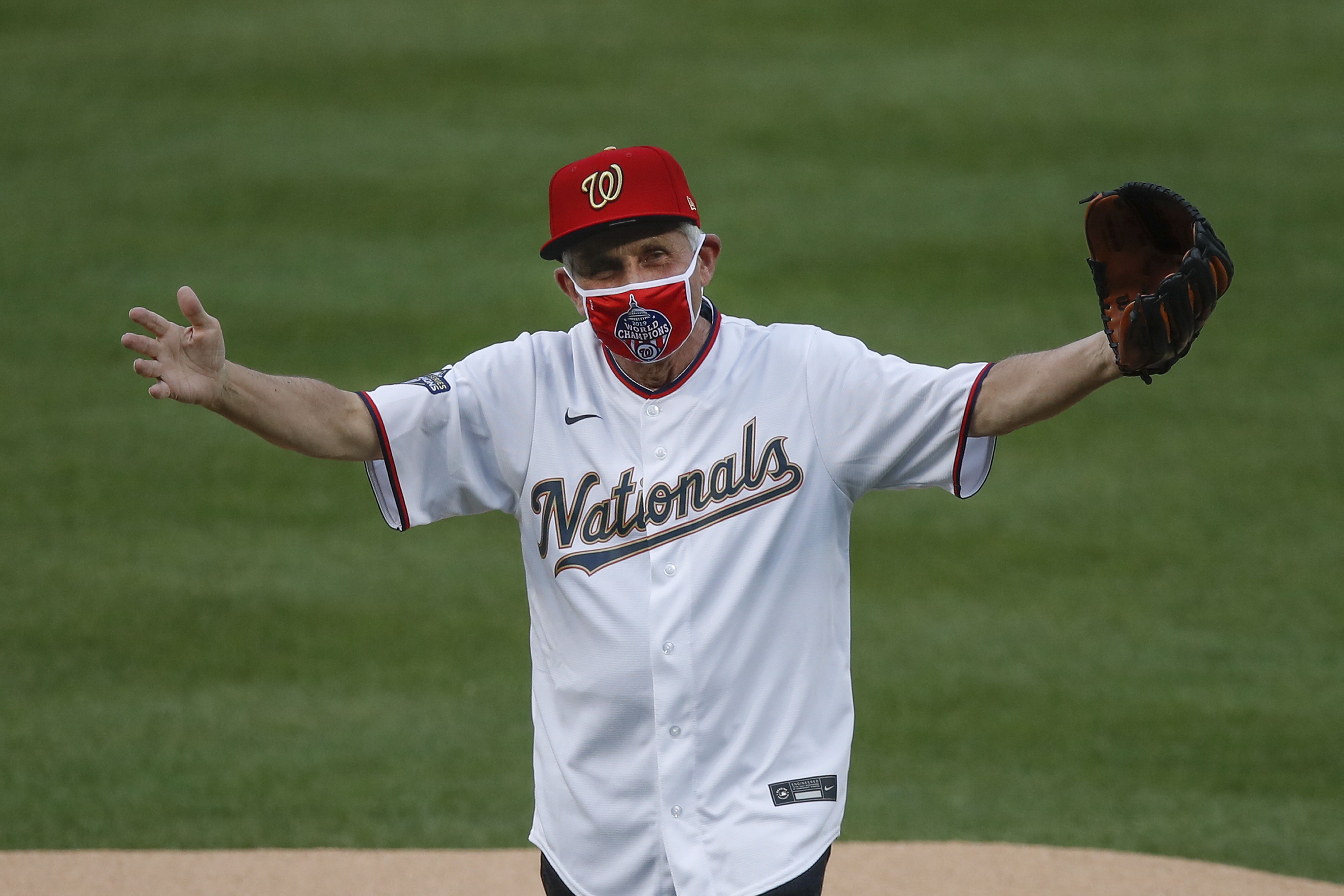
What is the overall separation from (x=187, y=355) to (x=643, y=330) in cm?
83

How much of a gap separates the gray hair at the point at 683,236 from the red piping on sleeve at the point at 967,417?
2.04ft

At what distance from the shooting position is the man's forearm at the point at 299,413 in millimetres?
2809

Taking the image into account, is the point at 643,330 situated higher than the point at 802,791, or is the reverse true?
the point at 643,330

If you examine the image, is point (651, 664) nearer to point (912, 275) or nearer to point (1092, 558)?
point (1092, 558)

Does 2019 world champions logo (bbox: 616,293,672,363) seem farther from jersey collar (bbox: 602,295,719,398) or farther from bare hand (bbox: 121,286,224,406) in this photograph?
bare hand (bbox: 121,286,224,406)

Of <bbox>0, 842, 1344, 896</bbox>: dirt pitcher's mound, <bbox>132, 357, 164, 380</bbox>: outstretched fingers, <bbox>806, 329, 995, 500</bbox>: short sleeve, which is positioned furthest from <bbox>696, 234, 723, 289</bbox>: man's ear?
<bbox>0, 842, 1344, 896</bbox>: dirt pitcher's mound

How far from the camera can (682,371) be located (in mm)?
3037

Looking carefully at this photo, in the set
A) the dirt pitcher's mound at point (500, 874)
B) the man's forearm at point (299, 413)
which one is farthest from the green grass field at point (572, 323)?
the man's forearm at point (299, 413)

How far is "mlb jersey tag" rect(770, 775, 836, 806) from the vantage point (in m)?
2.86

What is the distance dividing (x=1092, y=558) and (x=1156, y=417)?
196 centimetres

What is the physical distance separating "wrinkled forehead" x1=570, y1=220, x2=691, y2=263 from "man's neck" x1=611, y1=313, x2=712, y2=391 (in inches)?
6.8

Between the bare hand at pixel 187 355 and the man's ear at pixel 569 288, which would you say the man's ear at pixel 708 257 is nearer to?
the man's ear at pixel 569 288

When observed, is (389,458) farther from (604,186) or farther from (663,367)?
(604,186)

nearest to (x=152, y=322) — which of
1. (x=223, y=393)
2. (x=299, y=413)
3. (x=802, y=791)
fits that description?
(x=223, y=393)
